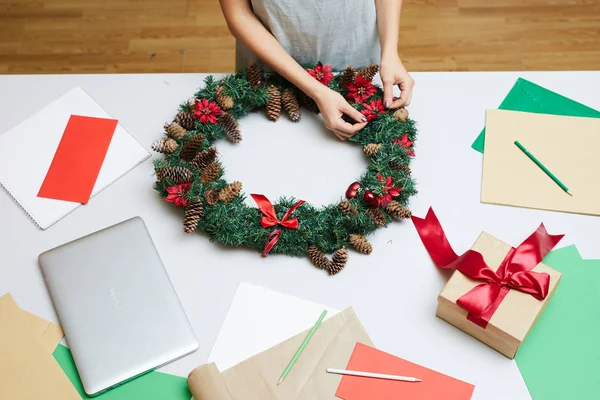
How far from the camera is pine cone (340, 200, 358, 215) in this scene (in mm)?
1176

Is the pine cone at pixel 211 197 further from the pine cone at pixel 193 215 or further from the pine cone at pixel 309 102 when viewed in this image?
the pine cone at pixel 309 102

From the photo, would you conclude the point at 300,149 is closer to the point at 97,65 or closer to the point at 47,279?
the point at 47,279

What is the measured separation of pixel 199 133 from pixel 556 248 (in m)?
0.75

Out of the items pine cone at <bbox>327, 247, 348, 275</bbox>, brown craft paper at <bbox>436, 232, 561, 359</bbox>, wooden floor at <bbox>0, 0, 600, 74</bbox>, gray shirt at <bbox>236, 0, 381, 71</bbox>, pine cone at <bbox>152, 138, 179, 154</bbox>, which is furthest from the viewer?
wooden floor at <bbox>0, 0, 600, 74</bbox>

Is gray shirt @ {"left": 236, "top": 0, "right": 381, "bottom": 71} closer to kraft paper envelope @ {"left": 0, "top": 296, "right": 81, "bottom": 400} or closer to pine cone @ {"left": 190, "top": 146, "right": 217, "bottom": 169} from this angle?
pine cone @ {"left": 190, "top": 146, "right": 217, "bottom": 169}

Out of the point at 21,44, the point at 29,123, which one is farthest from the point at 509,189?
the point at 21,44

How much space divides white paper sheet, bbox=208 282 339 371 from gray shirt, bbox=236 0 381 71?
61cm

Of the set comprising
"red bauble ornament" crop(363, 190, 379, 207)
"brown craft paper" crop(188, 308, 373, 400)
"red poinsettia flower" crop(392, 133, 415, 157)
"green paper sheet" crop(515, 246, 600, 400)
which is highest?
"red poinsettia flower" crop(392, 133, 415, 157)

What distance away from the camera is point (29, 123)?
4.49 feet

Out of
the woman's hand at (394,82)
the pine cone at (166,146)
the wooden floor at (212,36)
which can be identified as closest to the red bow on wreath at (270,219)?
the pine cone at (166,146)

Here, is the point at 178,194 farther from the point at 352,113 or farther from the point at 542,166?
the point at 542,166

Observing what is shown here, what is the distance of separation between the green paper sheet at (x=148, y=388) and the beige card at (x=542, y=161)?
69cm

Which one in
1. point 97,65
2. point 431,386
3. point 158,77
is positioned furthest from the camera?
point 97,65

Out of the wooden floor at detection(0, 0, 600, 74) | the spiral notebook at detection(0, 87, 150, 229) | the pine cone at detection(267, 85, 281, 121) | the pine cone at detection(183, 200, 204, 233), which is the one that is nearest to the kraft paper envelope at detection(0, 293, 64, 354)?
the spiral notebook at detection(0, 87, 150, 229)
